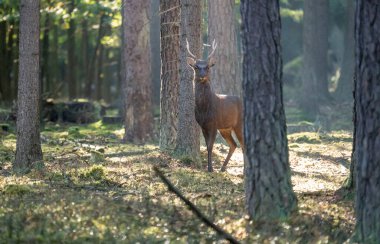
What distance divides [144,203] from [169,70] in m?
8.36

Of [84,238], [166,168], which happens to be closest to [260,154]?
[84,238]

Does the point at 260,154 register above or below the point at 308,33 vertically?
below

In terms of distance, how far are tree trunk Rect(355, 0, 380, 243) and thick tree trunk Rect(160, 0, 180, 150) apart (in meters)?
9.89

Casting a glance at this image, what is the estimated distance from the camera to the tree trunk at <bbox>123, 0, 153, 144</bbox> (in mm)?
21688

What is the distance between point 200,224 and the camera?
997cm

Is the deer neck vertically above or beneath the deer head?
beneath

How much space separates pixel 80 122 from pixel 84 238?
69.9 feet

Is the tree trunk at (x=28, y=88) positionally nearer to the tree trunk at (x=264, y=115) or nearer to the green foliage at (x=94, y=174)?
the green foliage at (x=94, y=174)

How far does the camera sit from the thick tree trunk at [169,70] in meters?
19.0

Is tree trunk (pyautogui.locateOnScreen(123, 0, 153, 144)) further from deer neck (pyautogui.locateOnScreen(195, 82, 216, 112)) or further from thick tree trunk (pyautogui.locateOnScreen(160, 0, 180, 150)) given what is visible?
deer neck (pyautogui.locateOnScreen(195, 82, 216, 112))

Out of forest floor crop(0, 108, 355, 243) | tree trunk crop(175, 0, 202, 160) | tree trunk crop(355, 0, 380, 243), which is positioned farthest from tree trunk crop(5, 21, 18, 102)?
tree trunk crop(355, 0, 380, 243)

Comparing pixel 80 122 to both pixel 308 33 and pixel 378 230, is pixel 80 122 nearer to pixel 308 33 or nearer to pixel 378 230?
pixel 308 33

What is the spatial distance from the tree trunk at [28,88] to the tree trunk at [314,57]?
21046 millimetres

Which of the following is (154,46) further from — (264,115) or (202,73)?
(264,115)
